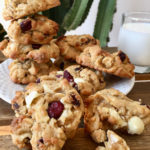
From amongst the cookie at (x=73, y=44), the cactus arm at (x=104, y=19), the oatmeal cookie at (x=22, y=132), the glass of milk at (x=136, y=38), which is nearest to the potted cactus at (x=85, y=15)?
the cactus arm at (x=104, y=19)

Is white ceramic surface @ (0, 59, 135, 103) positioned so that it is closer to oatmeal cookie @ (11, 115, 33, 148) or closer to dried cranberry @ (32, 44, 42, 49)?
dried cranberry @ (32, 44, 42, 49)

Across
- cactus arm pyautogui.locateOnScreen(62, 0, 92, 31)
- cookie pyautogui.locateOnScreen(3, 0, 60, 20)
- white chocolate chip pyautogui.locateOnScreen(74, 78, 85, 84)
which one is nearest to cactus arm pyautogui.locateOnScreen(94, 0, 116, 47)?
cactus arm pyautogui.locateOnScreen(62, 0, 92, 31)

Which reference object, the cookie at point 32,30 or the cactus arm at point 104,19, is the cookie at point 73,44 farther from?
the cactus arm at point 104,19

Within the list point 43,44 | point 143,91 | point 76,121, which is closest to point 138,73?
point 143,91

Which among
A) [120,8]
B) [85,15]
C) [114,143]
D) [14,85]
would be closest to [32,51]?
[14,85]

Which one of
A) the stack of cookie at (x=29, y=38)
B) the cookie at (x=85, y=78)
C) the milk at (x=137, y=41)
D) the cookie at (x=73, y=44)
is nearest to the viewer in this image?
the cookie at (x=85, y=78)

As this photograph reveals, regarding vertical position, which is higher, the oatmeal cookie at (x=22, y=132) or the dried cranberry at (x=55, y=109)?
the dried cranberry at (x=55, y=109)
